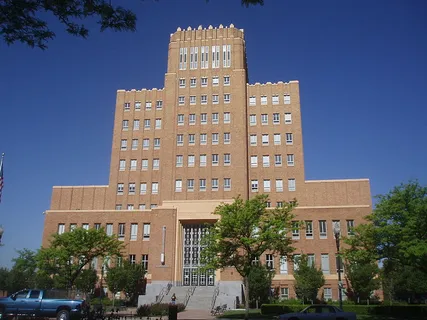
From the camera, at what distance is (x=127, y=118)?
208 ft

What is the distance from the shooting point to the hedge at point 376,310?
3095 centimetres

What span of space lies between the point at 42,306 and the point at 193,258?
30.5 m

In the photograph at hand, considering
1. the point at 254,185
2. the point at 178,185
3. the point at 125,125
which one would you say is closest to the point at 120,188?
the point at 125,125

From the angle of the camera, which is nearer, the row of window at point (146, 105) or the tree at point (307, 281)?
the tree at point (307, 281)

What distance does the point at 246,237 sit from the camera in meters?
29.5

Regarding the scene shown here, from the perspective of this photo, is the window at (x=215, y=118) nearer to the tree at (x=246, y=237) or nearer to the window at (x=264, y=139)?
the window at (x=264, y=139)

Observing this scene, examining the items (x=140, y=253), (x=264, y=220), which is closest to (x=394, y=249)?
(x=264, y=220)

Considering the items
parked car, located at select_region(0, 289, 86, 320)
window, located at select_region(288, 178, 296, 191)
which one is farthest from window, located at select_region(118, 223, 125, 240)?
parked car, located at select_region(0, 289, 86, 320)

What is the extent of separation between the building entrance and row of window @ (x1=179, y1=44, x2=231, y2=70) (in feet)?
80.9

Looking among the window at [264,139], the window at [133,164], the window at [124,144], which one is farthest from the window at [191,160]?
the window at [124,144]

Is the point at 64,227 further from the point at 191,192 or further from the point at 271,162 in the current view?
the point at 271,162

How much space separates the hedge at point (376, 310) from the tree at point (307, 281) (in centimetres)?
934

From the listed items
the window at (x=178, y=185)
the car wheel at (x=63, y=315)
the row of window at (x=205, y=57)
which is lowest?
the car wheel at (x=63, y=315)

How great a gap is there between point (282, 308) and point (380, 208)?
11.3 m
